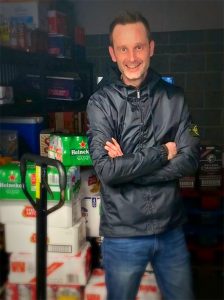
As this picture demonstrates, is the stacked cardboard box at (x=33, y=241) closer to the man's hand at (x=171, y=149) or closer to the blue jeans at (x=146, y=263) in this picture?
the blue jeans at (x=146, y=263)

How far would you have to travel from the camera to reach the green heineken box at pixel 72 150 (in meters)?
1.97

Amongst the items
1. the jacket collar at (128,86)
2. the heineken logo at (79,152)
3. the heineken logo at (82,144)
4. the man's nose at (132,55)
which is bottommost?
the heineken logo at (79,152)

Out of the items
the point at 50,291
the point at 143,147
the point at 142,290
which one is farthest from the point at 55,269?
the point at 143,147

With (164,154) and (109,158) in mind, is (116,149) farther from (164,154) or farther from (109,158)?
(164,154)

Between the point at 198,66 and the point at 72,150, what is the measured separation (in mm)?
1497

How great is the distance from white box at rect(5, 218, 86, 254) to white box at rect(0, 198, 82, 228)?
0.09 ft

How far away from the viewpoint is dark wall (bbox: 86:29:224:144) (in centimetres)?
295

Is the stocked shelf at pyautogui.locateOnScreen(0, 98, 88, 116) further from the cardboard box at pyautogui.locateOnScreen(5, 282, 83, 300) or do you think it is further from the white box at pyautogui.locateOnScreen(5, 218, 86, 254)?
the cardboard box at pyautogui.locateOnScreen(5, 282, 83, 300)

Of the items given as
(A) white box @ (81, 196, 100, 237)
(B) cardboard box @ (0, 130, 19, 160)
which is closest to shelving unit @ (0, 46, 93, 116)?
(B) cardboard box @ (0, 130, 19, 160)

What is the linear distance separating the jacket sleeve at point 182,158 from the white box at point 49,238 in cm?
64

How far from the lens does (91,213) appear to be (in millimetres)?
2201

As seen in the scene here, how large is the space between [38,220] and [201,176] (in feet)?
4.56

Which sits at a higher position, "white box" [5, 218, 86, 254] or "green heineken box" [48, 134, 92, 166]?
"green heineken box" [48, 134, 92, 166]

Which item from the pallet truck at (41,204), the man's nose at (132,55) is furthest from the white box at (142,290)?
the man's nose at (132,55)
